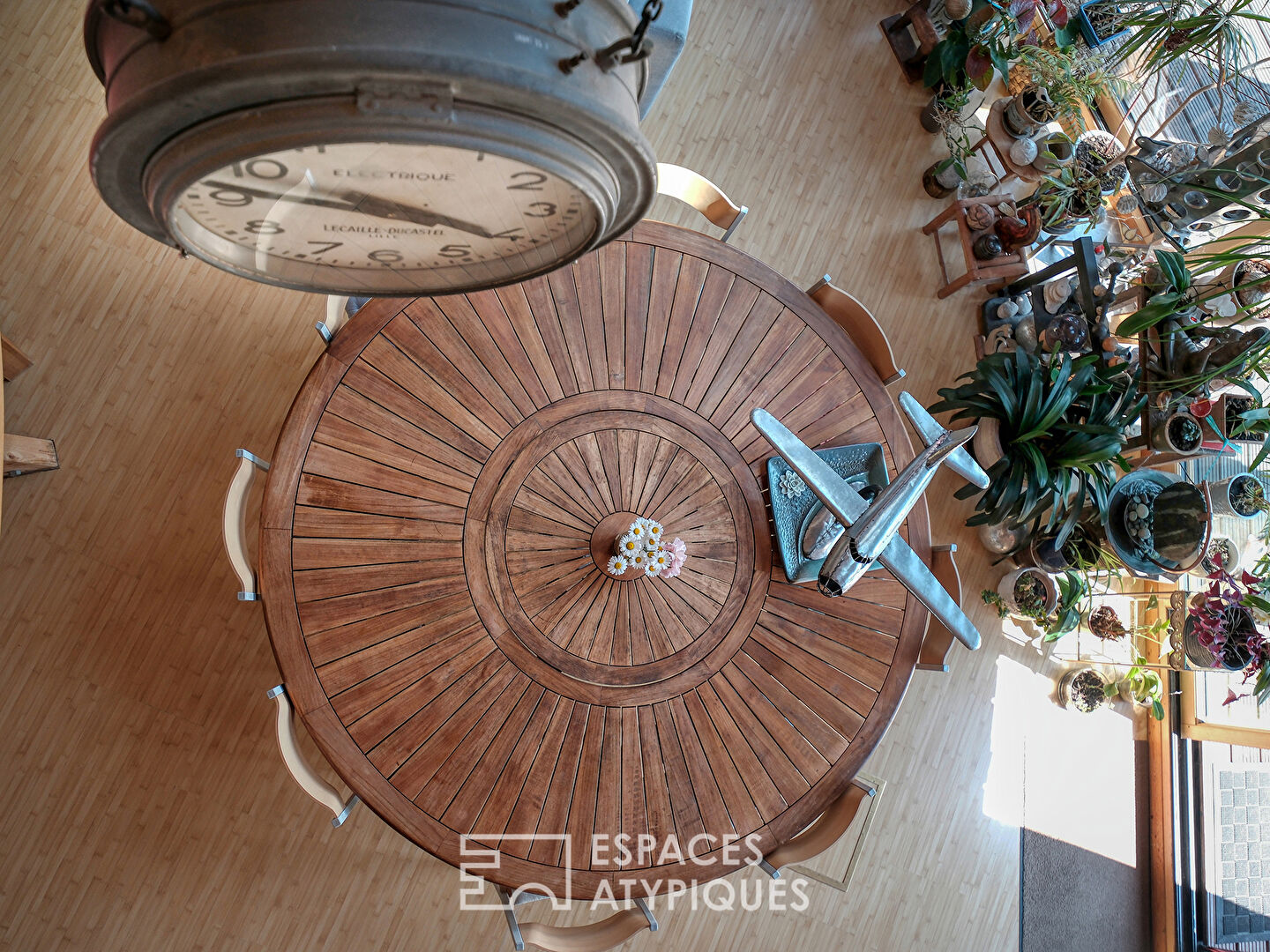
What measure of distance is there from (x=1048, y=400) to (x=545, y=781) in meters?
2.83

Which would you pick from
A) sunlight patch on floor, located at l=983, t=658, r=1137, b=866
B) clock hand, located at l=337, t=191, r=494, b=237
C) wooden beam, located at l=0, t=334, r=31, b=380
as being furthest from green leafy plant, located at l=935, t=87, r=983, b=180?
wooden beam, located at l=0, t=334, r=31, b=380

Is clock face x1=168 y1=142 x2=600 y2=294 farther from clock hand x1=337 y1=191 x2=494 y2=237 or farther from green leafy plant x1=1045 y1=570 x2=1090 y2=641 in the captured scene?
green leafy plant x1=1045 y1=570 x2=1090 y2=641

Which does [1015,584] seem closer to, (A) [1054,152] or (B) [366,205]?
(A) [1054,152]

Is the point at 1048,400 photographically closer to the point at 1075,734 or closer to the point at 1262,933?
the point at 1075,734

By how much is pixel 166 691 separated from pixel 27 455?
1209 millimetres

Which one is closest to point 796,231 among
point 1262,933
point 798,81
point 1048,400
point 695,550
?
point 798,81

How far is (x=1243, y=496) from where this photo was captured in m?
3.71

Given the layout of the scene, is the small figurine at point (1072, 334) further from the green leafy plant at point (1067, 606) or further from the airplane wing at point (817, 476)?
the airplane wing at point (817, 476)

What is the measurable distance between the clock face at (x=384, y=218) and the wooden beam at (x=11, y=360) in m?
3.05

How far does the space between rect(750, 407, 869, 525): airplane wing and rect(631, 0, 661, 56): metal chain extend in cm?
155

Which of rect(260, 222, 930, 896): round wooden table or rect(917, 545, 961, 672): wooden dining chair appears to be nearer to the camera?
rect(260, 222, 930, 896): round wooden table

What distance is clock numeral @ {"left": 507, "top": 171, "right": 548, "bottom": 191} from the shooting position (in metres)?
1.13

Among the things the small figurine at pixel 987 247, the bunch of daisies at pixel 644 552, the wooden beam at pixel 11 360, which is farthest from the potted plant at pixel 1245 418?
the wooden beam at pixel 11 360

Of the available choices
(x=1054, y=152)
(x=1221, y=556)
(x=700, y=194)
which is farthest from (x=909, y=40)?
(x=1221, y=556)
